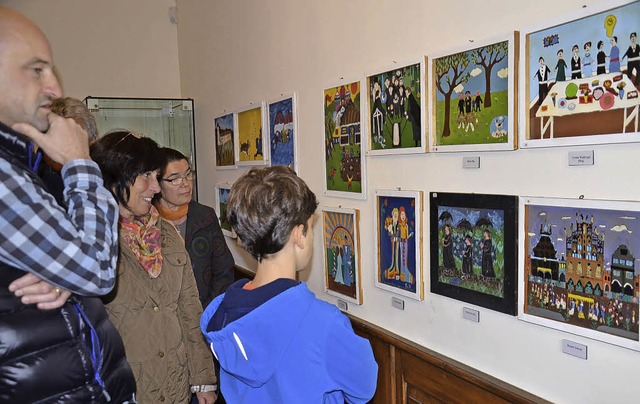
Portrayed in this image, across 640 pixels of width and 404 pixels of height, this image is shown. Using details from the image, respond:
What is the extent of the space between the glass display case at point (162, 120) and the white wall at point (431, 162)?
1.22m

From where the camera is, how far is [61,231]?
97 cm

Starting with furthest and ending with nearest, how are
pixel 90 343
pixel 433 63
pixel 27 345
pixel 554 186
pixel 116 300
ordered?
1. pixel 433 63
2. pixel 116 300
3. pixel 554 186
4. pixel 90 343
5. pixel 27 345

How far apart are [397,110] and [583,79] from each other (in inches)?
30.4

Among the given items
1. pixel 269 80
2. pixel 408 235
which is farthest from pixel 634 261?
pixel 269 80

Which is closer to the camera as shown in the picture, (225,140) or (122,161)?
(122,161)

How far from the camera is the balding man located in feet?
3.15

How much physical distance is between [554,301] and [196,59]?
3766 mm

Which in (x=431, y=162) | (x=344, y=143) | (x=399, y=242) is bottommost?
(x=399, y=242)

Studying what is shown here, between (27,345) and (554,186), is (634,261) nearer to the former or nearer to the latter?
(554,186)

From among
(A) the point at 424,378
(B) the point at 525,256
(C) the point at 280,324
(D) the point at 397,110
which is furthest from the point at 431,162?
(C) the point at 280,324

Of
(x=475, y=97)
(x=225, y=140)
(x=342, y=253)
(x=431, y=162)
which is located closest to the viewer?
(x=475, y=97)

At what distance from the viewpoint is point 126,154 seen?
6.09ft

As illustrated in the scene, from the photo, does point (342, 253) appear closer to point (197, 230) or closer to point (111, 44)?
point (197, 230)

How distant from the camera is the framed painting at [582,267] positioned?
132cm
